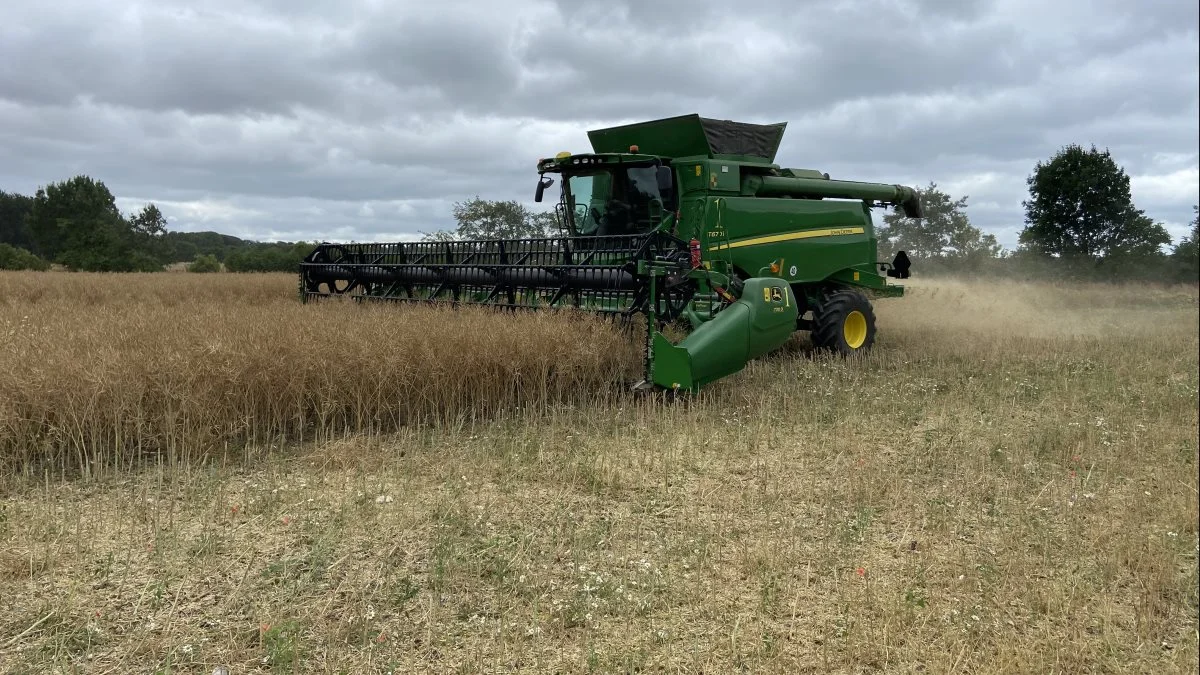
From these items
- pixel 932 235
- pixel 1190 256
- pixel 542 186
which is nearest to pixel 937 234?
pixel 932 235

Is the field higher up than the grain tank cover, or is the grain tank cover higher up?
the grain tank cover

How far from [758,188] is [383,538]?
6294 mm

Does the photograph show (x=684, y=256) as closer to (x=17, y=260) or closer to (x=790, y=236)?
(x=790, y=236)

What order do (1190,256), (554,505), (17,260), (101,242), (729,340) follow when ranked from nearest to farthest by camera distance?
(1190,256), (554,505), (729,340), (17,260), (101,242)

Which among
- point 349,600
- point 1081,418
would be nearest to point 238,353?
point 349,600

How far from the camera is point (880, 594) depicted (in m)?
2.62

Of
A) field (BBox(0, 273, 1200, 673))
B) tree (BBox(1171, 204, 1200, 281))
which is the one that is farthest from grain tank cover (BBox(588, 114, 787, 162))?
tree (BBox(1171, 204, 1200, 281))

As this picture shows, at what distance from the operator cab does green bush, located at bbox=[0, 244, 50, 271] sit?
2357 cm

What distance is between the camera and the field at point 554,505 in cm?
232

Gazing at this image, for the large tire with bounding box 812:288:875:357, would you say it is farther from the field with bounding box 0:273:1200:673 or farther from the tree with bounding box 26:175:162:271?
the tree with bounding box 26:175:162:271

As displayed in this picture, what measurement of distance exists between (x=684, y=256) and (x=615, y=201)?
1.82m

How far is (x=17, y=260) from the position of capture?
24.3 metres

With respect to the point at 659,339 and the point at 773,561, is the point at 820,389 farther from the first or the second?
the point at 773,561

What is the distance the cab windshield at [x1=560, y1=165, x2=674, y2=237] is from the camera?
7508mm
